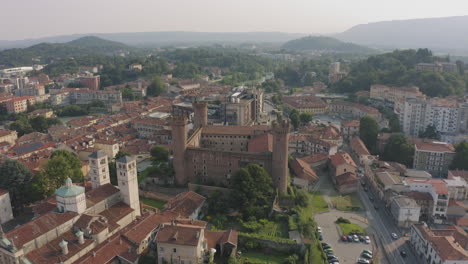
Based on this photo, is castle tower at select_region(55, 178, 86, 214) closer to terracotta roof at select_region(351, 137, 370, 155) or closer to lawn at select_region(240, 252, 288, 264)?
lawn at select_region(240, 252, 288, 264)

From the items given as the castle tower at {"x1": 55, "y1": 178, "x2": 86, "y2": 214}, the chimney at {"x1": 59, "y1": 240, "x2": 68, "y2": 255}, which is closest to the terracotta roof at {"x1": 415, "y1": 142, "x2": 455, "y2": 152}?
the castle tower at {"x1": 55, "y1": 178, "x2": 86, "y2": 214}

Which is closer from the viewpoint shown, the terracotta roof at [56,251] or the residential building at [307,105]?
the terracotta roof at [56,251]

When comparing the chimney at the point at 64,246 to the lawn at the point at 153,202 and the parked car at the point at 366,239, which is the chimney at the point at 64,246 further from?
the parked car at the point at 366,239

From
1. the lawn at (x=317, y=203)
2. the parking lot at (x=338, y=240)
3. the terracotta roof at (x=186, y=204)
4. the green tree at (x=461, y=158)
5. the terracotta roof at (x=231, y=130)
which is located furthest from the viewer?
the terracotta roof at (x=231, y=130)

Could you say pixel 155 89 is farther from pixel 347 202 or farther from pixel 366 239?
pixel 366 239

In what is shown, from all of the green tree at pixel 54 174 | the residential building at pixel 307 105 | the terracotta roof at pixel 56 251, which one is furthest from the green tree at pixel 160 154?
the residential building at pixel 307 105

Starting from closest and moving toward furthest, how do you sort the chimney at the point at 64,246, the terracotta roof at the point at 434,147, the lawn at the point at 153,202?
the chimney at the point at 64,246 < the lawn at the point at 153,202 < the terracotta roof at the point at 434,147
